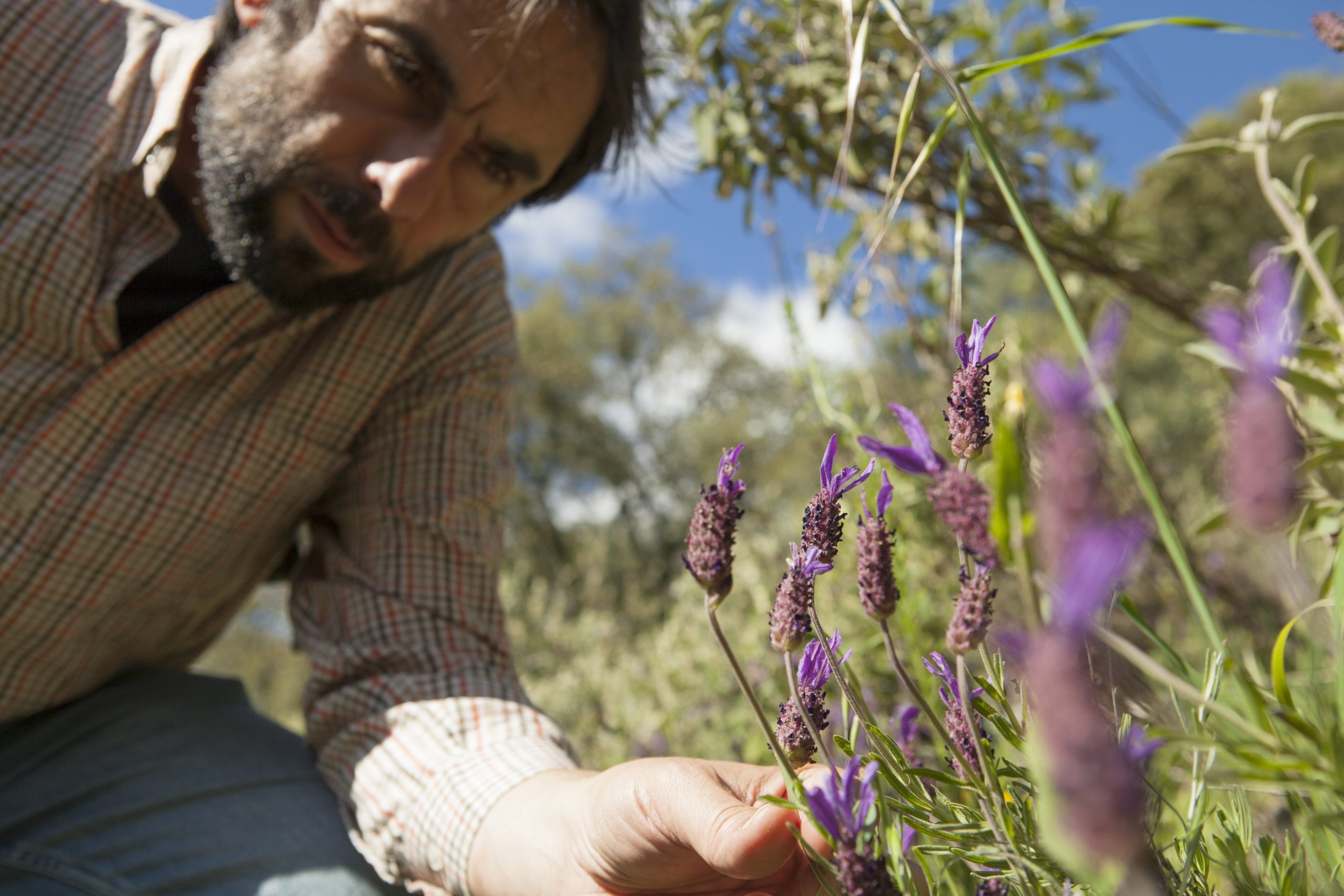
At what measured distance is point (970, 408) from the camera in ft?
1.53

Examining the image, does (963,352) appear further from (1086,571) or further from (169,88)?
(169,88)

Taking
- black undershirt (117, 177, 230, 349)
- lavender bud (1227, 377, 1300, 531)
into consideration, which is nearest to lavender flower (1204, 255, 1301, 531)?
lavender bud (1227, 377, 1300, 531)

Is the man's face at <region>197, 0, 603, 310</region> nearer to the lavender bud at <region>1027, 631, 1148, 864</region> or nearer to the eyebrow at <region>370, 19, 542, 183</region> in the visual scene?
the eyebrow at <region>370, 19, 542, 183</region>

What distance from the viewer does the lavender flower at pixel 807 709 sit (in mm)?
577

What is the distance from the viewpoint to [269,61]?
165cm

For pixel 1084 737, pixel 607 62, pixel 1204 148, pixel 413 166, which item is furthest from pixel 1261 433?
pixel 607 62

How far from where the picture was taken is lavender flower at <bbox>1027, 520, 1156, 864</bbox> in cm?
26

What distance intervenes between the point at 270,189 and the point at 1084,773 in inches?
65.8

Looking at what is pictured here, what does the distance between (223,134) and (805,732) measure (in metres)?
1.59

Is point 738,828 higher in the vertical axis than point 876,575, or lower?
lower

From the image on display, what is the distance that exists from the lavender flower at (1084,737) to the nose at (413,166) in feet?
4.73

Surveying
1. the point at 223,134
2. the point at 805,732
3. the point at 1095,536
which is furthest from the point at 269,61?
the point at 1095,536

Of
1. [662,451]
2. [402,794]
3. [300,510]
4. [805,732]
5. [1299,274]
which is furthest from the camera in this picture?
[662,451]

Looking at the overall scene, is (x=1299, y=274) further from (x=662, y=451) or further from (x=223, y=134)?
(x=662, y=451)
